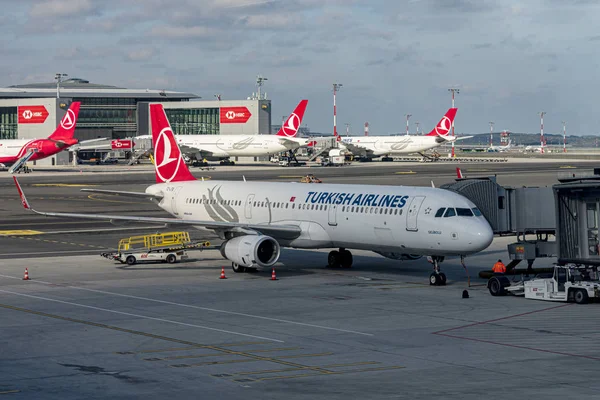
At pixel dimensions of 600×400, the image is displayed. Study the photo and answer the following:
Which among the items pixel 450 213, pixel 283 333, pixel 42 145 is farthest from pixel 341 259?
pixel 42 145

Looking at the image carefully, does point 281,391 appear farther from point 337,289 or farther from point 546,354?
point 337,289

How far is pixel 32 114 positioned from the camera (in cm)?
18025

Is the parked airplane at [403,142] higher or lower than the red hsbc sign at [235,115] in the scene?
lower

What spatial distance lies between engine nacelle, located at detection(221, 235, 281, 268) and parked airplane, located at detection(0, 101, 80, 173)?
4032 inches

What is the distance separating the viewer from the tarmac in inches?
882

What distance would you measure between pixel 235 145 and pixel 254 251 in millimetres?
119957

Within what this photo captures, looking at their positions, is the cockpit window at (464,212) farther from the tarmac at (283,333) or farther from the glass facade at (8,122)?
the glass facade at (8,122)

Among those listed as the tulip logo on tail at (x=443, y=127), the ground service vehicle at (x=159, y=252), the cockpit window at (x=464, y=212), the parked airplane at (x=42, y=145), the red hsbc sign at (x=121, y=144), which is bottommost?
the ground service vehicle at (x=159, y=252)

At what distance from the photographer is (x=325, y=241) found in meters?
45.4

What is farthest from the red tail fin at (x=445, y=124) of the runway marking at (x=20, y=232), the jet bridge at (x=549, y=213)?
the jet bridge at (x=549, y=213)

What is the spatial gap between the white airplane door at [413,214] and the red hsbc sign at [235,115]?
499 feet

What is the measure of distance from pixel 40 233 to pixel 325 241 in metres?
28.3

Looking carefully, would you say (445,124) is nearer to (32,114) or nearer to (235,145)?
(235,145)

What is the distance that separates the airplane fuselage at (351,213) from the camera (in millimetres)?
40062
